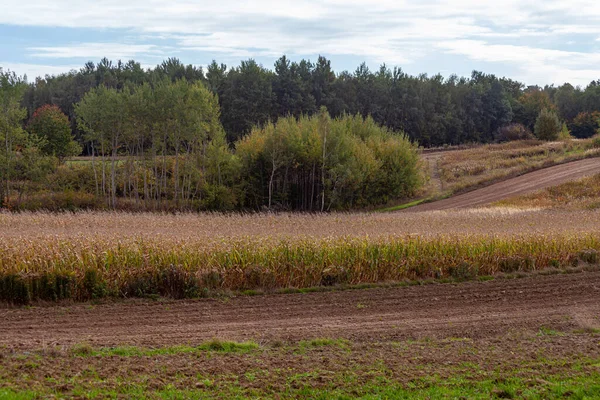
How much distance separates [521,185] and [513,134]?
45.7 m

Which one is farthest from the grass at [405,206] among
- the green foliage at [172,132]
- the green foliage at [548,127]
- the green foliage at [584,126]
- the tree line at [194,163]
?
the green foliage at [584,126]

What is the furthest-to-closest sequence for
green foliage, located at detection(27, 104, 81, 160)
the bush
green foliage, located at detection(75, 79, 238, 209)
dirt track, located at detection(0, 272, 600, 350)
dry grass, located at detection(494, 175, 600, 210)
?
the bush
green foliage, located at detection(27, 104, 81, 160)
green foliage, located at detection(75, 79, 238, 209)
dry grass, located at detection(494, 175, 600, 210)
dirt track, located at detection(0, 272, 600, 350)

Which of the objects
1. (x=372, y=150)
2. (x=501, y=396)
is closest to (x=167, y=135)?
(x=372, y=150)

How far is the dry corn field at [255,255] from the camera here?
52.0 feet

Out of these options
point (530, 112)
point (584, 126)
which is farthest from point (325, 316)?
point (584, 126)

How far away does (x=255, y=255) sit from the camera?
1797cm

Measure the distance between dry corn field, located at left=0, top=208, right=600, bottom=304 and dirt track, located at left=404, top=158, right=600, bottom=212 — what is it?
21.9 m

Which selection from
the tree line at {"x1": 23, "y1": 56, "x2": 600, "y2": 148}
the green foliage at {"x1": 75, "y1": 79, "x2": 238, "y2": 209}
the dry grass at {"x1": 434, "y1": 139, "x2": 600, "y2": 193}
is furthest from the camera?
the tree line at {"x1": 23, "y1": 56, "x2": 600, "y2": 148}

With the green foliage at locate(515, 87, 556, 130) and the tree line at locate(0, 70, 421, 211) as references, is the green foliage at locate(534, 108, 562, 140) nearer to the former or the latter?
the green foliage at locate(515, 87, 556, 130)

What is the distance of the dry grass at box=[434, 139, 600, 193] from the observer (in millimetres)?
55344

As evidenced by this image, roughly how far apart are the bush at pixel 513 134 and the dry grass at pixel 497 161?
17814 mm

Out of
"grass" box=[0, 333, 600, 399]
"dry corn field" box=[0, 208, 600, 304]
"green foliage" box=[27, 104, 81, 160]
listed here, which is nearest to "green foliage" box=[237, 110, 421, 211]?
"green foliage" box=[27, 104, 81, 160]

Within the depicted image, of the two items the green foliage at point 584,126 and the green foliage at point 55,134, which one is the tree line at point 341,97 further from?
the green foliage at point 55,134

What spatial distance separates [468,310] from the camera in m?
15.5
